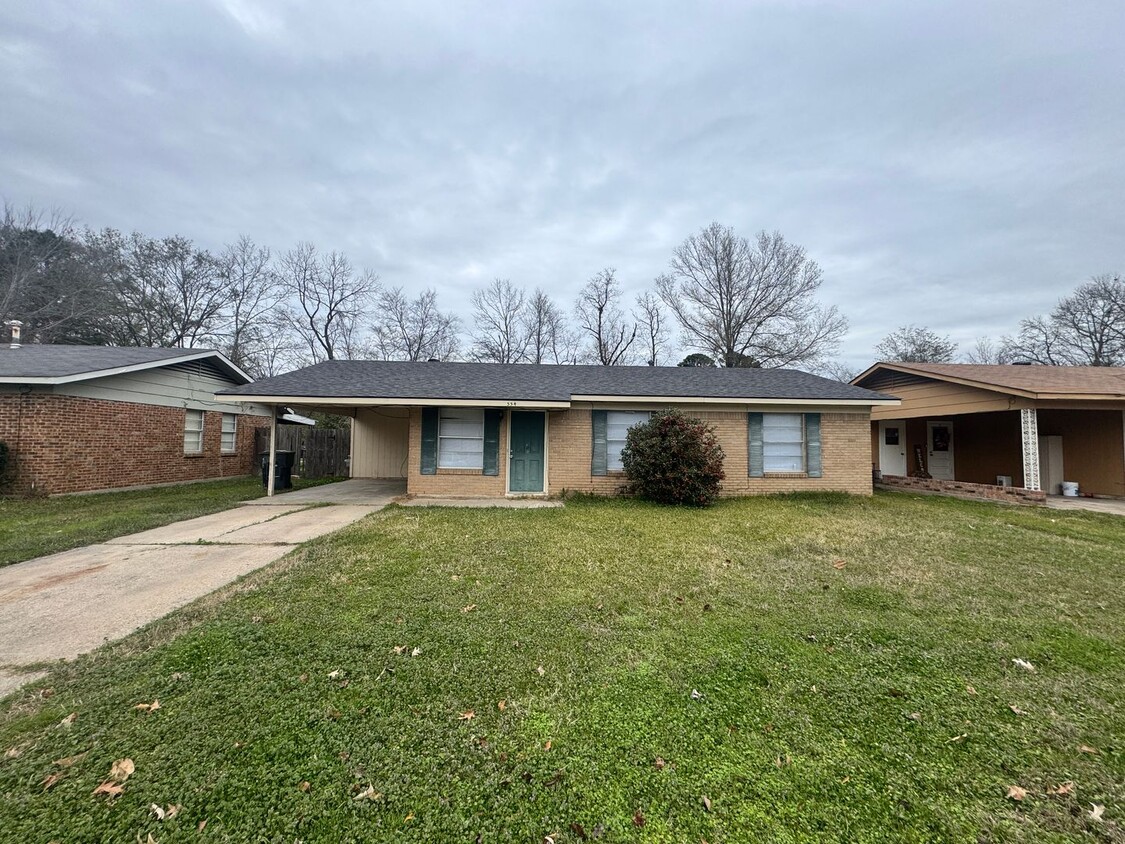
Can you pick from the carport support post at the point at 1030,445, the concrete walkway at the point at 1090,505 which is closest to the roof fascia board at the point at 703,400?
the carport support post at the point at 1030,445

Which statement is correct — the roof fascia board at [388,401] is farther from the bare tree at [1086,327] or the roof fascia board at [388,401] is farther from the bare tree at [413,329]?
the bare tree at [1086,327]

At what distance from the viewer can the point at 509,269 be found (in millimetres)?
27484

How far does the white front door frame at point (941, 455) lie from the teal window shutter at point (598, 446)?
12255mm

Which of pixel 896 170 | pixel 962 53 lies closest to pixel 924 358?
pixel 896 170

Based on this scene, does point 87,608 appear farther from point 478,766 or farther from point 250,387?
point 250,387

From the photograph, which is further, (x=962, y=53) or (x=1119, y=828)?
(x=962, y=53)

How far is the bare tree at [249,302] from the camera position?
2412 centimetres

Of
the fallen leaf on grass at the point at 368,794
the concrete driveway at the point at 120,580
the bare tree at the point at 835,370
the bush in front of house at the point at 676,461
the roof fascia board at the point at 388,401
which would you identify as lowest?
the fallen leaf on grass at the point at 368,794

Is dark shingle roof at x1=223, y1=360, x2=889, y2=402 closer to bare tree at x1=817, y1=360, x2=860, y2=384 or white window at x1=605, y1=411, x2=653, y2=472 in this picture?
white window at x1=605, y1=411, x2=653, y2=472

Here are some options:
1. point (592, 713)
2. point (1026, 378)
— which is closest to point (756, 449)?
point (1026, 378)

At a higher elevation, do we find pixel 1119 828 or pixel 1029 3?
pixel 1029 3

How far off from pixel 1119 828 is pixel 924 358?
119 feet

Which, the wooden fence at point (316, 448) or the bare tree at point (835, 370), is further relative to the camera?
the bare tree at point (835, 370)

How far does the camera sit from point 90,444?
33.8ft
